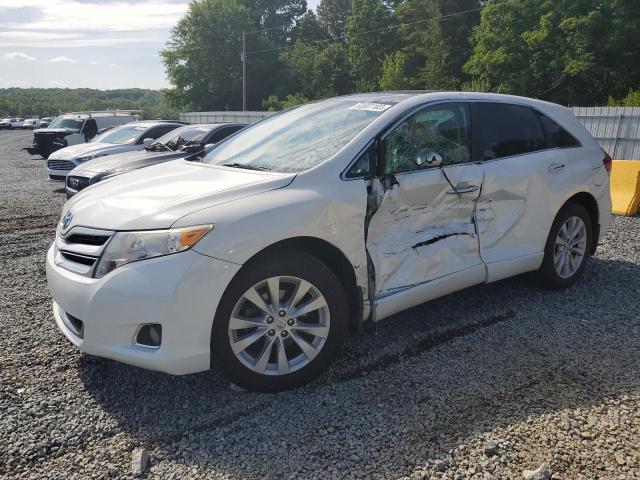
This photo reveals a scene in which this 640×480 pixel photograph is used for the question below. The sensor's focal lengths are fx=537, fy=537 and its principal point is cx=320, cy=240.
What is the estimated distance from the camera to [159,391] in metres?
3.16

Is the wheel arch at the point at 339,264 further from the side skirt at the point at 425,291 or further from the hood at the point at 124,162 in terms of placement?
the hood at the point at 124,162

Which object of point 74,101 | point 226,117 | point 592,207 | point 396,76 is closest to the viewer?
point 592,207

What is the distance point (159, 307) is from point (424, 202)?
1838 millimetres

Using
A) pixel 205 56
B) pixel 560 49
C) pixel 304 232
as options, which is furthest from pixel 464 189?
pixel 205 56

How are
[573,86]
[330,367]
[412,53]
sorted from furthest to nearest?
[412,53] → [573,86] → [330,367]

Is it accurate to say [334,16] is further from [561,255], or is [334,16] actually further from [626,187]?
[561,255]

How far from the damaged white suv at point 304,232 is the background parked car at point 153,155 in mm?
4342

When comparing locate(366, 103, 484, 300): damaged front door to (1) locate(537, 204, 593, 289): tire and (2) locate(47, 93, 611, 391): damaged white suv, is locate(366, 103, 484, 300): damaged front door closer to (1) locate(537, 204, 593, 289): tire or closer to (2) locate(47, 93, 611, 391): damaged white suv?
(2) locate(47, 93, 611, 391): damaged white suv

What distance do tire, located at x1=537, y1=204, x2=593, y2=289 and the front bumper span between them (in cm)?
299

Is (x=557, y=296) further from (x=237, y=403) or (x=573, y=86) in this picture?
(x=573, y=86)

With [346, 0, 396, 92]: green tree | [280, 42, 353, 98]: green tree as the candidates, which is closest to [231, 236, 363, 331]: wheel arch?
[346, 0, 396, 92]: green tree

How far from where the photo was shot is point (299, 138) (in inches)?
148

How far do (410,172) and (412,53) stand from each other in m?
50.7

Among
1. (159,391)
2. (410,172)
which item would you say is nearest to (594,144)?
(410,172)
